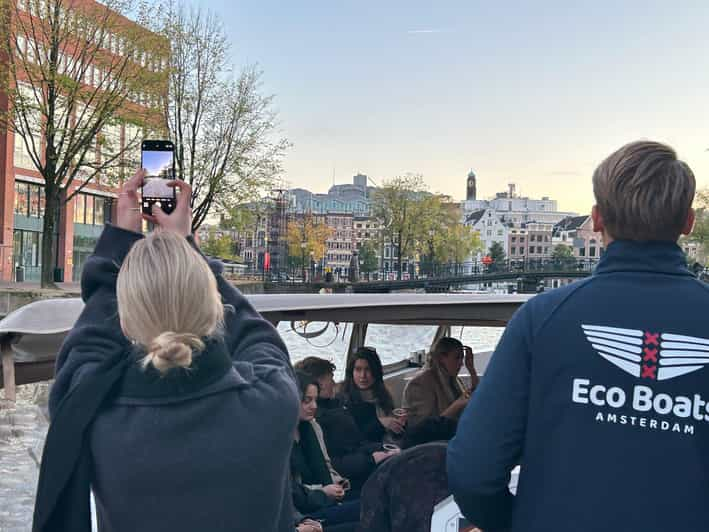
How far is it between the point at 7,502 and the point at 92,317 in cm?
921

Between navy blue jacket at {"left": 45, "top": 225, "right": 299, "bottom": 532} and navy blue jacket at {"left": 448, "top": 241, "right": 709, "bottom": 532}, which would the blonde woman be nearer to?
navy blue jacket at {"left": 45, "top": 225, "right": 299, "bottom": 532}

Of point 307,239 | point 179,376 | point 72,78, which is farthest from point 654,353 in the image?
point 307,239

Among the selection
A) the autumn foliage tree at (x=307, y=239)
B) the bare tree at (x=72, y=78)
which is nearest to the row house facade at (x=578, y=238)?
the autumn foliage tree at (x=307, y=239)

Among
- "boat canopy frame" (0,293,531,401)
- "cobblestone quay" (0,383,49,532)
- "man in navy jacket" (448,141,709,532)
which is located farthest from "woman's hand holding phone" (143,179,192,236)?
"cobblestone quay" (0,383,49,532)

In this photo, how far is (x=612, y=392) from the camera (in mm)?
1793

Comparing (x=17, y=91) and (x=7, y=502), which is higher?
(x=17, y=91)

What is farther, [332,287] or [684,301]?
[332,287]

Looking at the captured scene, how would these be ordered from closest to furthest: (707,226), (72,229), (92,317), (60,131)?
(92,317)
(60,131)
(72,229)
(707,226)

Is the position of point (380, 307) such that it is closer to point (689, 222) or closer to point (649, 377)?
point (689, 222)

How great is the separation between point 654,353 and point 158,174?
4.81 feet

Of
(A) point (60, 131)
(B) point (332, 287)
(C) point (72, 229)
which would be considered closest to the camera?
(A) point (60, 131)

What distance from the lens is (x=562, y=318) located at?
1859 millimetres

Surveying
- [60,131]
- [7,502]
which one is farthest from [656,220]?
[60,131]

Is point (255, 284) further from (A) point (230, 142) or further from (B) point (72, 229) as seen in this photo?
(A) point (230, 142)
